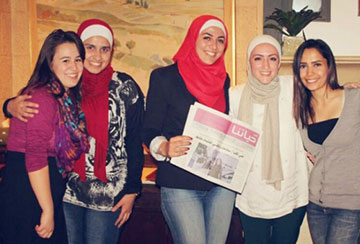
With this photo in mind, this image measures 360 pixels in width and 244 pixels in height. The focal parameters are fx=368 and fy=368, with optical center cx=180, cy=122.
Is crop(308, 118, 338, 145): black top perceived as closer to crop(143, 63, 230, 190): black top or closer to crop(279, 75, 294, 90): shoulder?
crop(279, 75, 294, 90): shoulder

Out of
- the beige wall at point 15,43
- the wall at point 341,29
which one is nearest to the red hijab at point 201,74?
the wall at point 341,29

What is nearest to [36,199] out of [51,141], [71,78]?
[51,141]

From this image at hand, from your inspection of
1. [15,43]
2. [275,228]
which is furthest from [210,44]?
[15,43]

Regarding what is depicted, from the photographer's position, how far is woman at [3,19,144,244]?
177 cm

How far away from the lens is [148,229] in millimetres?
2531

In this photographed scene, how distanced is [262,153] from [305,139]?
0.24 meters

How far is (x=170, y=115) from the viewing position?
181cm

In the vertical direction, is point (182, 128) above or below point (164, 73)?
below

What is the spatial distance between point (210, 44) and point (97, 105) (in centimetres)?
64

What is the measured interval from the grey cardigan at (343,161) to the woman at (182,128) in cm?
49

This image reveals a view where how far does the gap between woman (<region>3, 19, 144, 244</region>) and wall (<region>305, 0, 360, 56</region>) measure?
5.76ft

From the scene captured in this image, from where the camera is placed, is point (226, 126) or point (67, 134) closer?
point (67, 134)

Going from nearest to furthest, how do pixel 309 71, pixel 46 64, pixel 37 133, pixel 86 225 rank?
pixel 37 133 → pixel 46 64 → pixel 86 225 → pixel 309 71

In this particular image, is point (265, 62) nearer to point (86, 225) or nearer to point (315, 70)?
point (315, 70)
